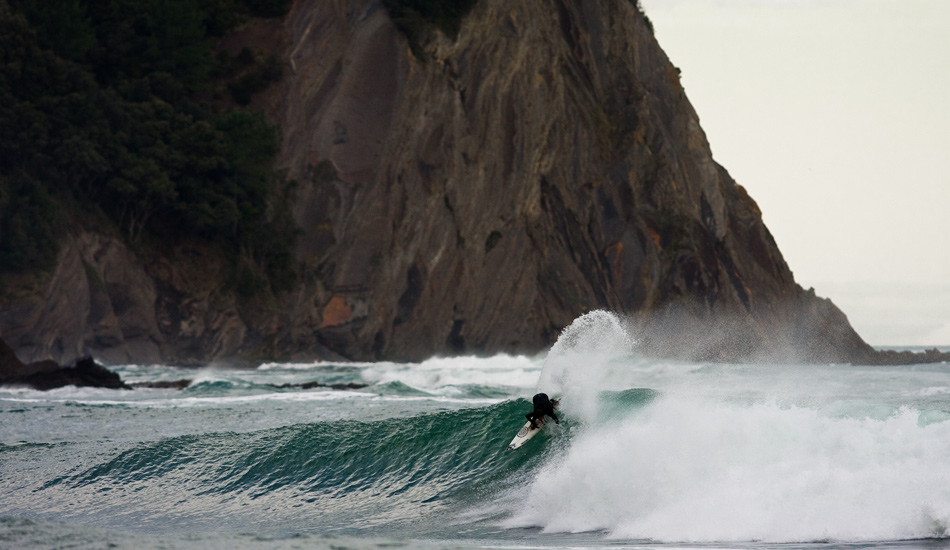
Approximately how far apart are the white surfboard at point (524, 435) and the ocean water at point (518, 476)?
0.11 metres

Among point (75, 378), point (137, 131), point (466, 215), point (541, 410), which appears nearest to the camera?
point (541, 410)

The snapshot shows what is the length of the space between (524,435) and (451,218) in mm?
45428

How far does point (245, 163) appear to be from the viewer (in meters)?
48.9

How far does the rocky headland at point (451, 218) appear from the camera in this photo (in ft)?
154

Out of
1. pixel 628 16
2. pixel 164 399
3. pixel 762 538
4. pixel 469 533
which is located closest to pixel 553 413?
pixel 469 533

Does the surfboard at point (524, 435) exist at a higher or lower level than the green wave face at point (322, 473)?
higher

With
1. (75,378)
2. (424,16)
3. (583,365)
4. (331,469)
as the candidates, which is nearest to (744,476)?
(583,365)

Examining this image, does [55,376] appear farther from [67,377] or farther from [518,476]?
[518,476]

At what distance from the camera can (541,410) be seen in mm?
13195

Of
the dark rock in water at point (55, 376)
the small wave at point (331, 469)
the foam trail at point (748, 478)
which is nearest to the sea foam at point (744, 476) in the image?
the foam trail at point (748, 478)

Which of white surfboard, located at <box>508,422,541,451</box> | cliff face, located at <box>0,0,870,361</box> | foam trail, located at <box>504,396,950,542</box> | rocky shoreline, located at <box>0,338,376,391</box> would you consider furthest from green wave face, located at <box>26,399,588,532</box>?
cliff face, located at <box>0,0,870,361</box>

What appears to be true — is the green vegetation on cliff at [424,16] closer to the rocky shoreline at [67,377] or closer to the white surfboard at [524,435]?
the rocky shoreline at [67,377]

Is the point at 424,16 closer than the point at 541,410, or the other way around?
the point at 541,410

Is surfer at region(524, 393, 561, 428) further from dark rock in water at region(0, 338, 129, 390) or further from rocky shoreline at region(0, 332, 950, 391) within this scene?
dark rock in water at region(0, 338, 129, 390)
